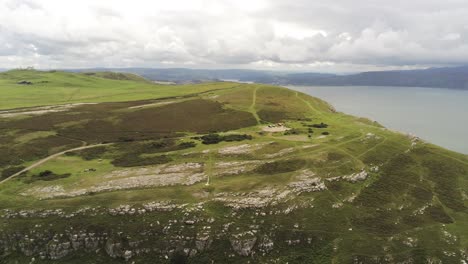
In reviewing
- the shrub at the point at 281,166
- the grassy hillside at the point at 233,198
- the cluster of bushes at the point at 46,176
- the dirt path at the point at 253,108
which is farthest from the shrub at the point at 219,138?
the cluster of bushes at the point at 46,176

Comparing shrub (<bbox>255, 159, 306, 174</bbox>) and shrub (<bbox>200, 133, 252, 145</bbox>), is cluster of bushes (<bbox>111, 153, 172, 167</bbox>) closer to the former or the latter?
shrub (<bbox>200, 133, 252, 145</bbox>)

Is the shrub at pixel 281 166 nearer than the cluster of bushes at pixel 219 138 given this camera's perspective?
Yes

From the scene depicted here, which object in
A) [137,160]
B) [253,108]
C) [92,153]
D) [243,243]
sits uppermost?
[253,108]

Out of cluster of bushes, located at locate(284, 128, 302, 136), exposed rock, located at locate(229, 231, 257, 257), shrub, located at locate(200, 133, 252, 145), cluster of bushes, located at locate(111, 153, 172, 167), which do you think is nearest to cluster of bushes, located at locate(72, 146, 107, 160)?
cluster of bushes, located at locate(111, 153, 172, 167)

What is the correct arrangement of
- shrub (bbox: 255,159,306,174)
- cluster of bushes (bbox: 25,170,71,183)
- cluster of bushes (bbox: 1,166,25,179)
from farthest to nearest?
shrub (bbox: 255,159,306,174), cluster of bushes (bbox: 1,166,25,179), cluster of bushes (bbox: 25,170,71,183)

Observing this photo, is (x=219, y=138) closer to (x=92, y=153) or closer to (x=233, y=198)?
(x=233, y=198)

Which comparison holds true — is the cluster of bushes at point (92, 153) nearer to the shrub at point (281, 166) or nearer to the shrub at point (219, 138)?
the shrub at point (219, 138)

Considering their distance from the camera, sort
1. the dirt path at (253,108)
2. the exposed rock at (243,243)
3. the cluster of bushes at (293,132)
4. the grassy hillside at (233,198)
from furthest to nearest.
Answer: the dirt path at (253,108), the cluster of bushes at (293,132), the grassy hillside at (233,198), the exposed rock at (243,243)

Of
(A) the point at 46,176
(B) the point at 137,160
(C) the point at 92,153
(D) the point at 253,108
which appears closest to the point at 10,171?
(A) the point at 46,176

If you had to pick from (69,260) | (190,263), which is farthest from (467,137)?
(69,260)
